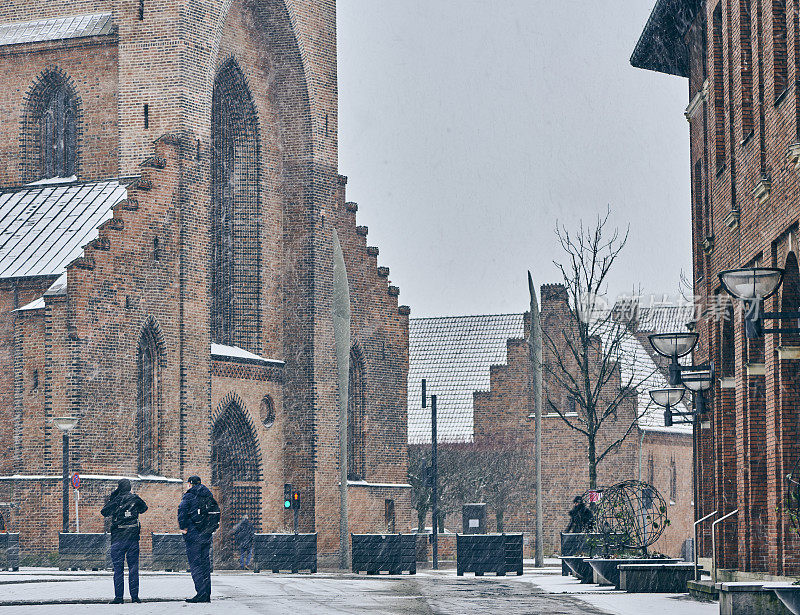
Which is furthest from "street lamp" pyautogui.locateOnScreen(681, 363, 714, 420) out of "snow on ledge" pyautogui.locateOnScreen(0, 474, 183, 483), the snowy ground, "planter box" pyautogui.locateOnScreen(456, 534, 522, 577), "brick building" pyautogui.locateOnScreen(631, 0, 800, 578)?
"snow on ledge" pyautogui.locateOnScreen(0, 474, 183, 483)

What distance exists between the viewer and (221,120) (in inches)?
1945

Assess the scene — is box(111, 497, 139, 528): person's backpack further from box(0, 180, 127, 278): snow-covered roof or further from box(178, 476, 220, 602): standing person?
box(0, 180, 127, 278): snow-covered roof

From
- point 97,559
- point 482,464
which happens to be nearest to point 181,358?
point 97,559

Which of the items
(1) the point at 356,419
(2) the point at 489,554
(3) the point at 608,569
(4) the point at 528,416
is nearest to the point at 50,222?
(1) the point at 356,419

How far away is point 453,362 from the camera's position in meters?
69.8

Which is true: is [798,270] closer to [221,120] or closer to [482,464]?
[221,120]

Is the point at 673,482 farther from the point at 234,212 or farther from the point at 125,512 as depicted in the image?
the point at 125,512

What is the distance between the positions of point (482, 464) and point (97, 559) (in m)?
28.8

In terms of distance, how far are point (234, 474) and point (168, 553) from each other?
8746mm

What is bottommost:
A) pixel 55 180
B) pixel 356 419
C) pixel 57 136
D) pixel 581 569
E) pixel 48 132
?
pixel 581 569

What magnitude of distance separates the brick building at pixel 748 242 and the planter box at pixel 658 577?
0.70 metres

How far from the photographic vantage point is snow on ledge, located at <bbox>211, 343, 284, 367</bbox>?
46059mm

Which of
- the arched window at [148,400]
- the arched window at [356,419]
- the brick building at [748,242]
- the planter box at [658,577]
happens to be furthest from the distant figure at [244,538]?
the planter box at [658,577]

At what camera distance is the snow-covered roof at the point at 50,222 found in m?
42.6
